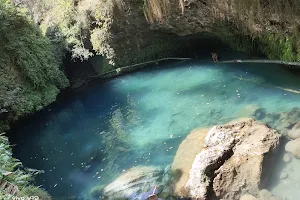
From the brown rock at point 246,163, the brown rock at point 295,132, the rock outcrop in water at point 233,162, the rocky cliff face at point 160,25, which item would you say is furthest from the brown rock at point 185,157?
the rocky cliff face at point 160,25

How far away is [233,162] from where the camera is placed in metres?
7.19

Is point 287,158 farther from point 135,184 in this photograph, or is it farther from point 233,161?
point 135,184

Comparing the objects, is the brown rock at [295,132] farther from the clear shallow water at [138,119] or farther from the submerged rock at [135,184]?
the submerged rock at [135,184]

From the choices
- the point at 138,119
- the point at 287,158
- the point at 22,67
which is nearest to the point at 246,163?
the point at 287,158

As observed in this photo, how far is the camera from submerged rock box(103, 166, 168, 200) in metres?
7.32

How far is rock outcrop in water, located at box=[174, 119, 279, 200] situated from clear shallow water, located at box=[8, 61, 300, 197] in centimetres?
132

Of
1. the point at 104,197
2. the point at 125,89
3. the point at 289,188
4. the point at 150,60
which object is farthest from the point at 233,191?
the point at 150,60

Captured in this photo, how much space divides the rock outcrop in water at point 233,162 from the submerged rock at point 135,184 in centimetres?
102

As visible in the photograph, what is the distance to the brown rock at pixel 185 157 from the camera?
23.9 feet

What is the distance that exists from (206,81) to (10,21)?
10.8 m

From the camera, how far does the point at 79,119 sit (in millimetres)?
13336

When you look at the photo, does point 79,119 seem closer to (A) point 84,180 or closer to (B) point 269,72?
(A) point 84,180

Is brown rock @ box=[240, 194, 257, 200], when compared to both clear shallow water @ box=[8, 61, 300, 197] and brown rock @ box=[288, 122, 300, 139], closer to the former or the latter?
brown rock @ box=[288, 122, 300, 139]

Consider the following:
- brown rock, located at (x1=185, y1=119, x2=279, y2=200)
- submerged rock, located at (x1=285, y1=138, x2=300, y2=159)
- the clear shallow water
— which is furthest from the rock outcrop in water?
the clear shallow water
